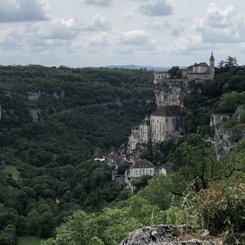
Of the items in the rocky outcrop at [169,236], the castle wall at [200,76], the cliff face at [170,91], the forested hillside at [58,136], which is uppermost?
the castle wall at [200,76]

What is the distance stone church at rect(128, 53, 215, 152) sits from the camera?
275ft

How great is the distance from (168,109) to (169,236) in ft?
249

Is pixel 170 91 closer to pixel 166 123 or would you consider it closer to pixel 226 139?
pixel 166 123

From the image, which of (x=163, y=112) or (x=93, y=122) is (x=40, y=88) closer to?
(x=93, y=122)

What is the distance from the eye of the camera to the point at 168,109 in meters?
85.2

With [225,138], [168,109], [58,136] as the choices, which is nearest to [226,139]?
[225,138]

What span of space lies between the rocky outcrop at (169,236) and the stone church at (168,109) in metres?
71.3

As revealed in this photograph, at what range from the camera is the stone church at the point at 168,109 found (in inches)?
3300

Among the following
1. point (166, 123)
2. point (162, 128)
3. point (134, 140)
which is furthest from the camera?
point (134, 140)

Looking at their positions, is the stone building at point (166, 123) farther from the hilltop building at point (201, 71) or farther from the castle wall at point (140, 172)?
the castle wall at point (140, 172)

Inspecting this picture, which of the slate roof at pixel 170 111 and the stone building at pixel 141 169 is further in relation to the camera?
the slate roof at pixel 170 111

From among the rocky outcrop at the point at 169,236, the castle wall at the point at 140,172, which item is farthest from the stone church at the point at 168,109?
the rocky outcrop at the point at 169,236

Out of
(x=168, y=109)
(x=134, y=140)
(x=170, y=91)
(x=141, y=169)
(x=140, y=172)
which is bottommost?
(x=140, y=172)

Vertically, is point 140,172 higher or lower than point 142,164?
lower
